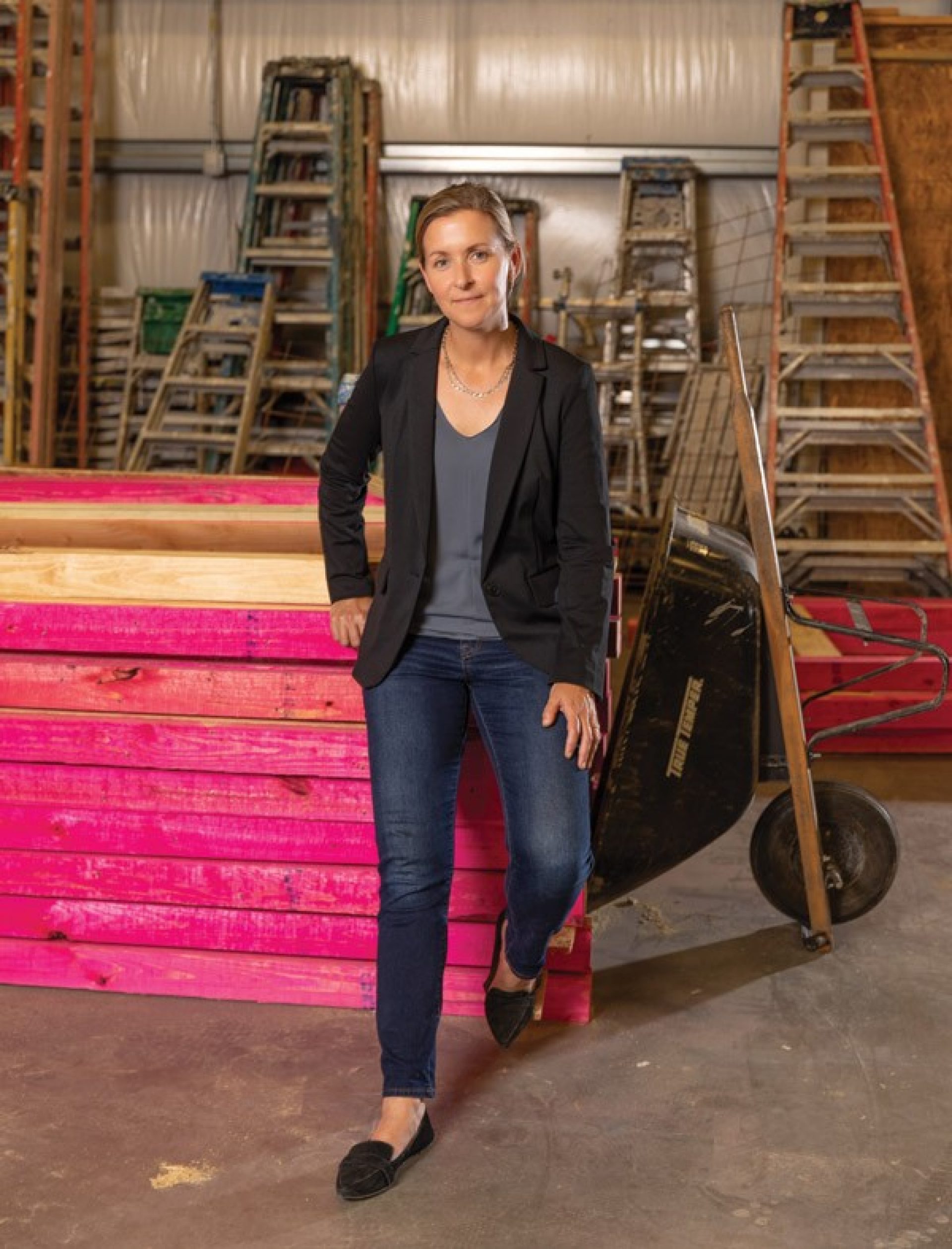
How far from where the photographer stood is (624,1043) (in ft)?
10.9

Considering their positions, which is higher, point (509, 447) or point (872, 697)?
point (509, 447)

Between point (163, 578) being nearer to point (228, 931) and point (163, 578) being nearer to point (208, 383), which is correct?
point (228, 931)

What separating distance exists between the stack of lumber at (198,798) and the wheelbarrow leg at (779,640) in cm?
73

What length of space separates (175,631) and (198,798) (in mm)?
432

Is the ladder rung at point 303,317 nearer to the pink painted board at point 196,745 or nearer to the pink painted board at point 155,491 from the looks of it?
the pink painted board at point 155,491

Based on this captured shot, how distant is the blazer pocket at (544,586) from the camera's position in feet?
9.25

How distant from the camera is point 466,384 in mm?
2848

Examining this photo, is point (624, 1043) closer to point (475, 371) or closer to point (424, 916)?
point (424, 916)

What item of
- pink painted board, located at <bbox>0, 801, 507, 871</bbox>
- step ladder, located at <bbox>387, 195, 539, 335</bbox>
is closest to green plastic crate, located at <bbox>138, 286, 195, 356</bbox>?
step ladder, located at <bbox>387, 195, 539, 335</bbox>

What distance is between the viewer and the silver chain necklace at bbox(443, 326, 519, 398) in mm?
2838

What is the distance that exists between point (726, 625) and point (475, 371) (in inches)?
45.8

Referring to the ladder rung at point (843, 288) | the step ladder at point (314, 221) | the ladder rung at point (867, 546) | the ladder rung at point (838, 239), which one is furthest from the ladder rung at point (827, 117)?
the step ladder at point (314, 221)

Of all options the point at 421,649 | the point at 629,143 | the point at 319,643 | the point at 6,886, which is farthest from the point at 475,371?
the point at 629,143

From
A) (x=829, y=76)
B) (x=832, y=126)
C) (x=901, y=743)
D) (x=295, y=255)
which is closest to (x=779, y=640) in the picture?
(x=901, y=743)
